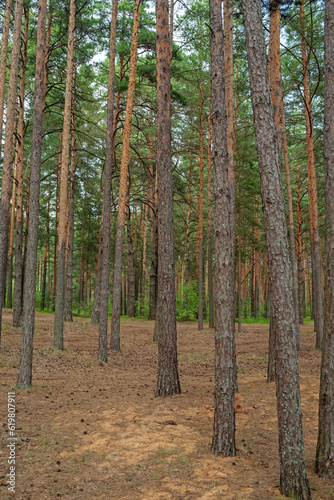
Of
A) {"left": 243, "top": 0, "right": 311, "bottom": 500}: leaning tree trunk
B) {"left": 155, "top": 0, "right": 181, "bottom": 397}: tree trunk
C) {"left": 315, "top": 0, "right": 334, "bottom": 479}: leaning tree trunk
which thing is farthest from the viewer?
{"left": 155, "top": 0, "right": 181, "bottom": 397}: tree trunk

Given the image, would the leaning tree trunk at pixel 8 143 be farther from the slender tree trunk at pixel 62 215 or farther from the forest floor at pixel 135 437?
the forest floor at pixel 135 437

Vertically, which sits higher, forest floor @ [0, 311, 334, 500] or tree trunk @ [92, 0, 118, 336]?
tree trunk @ [92, 0, 118, 336]

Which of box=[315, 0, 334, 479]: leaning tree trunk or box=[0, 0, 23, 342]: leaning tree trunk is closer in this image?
box=[315, 0, 334, 479]: leaning tree trunk

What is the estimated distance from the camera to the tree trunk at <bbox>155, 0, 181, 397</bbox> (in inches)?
287

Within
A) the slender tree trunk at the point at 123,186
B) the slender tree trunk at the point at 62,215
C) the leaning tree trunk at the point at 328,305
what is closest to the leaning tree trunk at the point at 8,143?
the slender tree trunk at the point at 62,215

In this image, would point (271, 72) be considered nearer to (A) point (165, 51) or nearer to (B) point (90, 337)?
(A) point (165, 51)

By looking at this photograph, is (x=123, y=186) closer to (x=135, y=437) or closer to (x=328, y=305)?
(x=135, y=437)

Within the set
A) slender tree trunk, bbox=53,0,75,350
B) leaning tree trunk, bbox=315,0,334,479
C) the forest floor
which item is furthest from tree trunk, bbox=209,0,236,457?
slender tree trunk, bbox=53,0,75,350

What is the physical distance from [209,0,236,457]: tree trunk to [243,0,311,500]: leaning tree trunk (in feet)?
3.06

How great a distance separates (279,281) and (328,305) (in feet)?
3.02

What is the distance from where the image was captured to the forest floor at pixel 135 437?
13.1 feet

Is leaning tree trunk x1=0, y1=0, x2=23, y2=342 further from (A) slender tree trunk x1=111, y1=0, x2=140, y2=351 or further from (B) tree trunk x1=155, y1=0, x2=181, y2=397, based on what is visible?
(B) tree trunk x1=155, y1=0, x2=181, y2=397

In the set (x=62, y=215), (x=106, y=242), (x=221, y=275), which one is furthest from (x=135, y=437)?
(x=62, y=215)

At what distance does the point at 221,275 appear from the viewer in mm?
5059
